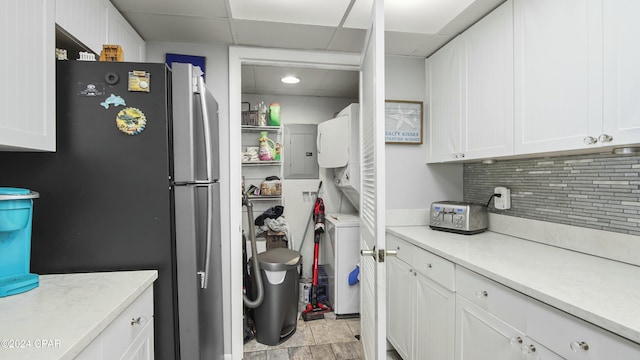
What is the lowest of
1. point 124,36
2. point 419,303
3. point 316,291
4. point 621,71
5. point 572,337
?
point 316,291

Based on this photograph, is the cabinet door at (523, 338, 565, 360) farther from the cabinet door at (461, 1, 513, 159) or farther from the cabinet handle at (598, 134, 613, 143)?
the cabinet door at (461, 1, 513, 159)

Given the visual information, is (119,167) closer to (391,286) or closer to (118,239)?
(118,239)

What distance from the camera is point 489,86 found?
68.5 inches

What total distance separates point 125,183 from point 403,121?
1840mm

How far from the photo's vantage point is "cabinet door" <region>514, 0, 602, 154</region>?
1.20 m

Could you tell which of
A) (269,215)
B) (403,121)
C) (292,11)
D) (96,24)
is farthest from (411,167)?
(96,24)

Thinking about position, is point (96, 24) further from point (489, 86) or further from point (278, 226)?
point (278, 226)

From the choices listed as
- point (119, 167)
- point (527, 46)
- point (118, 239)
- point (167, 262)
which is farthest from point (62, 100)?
point (527, 46)

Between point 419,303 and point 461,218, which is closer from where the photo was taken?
point 419,303

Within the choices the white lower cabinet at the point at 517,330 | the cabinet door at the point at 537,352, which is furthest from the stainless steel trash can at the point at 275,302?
the cabinet door at the point at 537,352

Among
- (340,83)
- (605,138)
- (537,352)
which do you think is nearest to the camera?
(537,352)

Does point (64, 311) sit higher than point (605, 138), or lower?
lower

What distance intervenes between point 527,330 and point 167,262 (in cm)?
136

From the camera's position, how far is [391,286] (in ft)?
7.11
